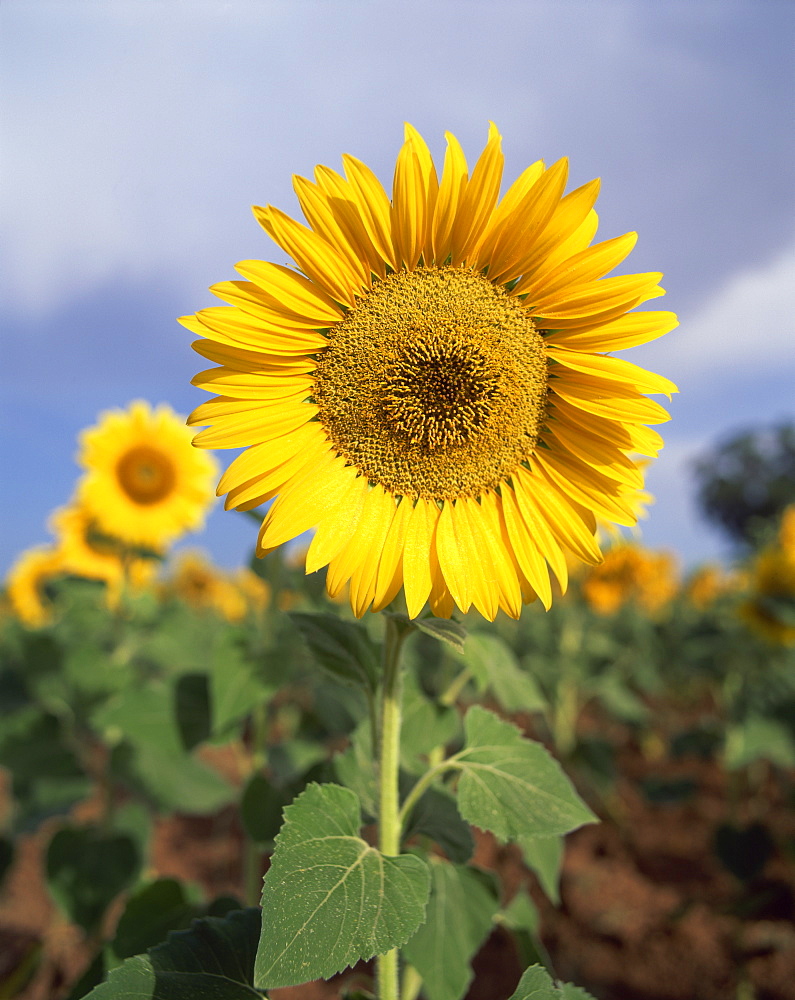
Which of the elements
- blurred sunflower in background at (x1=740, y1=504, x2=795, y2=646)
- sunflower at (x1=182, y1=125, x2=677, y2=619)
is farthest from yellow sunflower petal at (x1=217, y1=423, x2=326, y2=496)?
blurred sunflower in background at (x1=740, y1=504, x2=795, y2=646)

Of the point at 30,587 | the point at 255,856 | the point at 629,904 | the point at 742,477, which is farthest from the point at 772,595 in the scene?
the point at 742,477

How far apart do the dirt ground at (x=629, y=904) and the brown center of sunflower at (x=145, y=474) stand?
1996 mm

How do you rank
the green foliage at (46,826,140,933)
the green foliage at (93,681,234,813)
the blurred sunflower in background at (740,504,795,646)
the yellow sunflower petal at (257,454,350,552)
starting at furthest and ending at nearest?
1. the blurred sunflower in background at (740,504,795,646)
2. the green foliage at (46,826,140,933)
3. the green foliage at (93,681,234,813)
4. the yellow sunflower petal at (257,454,350,552)

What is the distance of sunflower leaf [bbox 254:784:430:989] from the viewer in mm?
1008

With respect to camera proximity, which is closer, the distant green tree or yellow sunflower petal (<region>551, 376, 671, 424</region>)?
yellow sunflower petal (<region>551, 376, 671, 424</region>)

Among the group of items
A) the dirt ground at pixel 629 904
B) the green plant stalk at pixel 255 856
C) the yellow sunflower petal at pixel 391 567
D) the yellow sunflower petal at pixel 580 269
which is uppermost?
the yellow sunflower petal at pixel 580 269

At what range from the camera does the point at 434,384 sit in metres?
1.34

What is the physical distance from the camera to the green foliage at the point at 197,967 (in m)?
1.16

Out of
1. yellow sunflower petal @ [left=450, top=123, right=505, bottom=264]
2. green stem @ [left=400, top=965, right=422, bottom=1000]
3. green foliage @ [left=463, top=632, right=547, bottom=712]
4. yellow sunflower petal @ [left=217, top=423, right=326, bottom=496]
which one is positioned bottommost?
green stem @ [left=400, top=965, right=422, bottom=1000]

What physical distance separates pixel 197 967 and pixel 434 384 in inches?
42.4

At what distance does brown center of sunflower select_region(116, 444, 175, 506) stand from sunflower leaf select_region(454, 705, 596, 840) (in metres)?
2.94

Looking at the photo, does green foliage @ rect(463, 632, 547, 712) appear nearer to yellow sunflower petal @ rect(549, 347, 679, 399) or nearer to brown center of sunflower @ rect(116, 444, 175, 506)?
yellow sunflower petal @ rect(549, 347, 679, 399)

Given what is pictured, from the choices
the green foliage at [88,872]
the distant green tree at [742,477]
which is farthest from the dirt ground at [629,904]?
the distant green tree at [742,477]

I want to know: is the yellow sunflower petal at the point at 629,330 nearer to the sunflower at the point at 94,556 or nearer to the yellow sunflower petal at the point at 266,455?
the yellow sunflower petal at the point at 266,455
